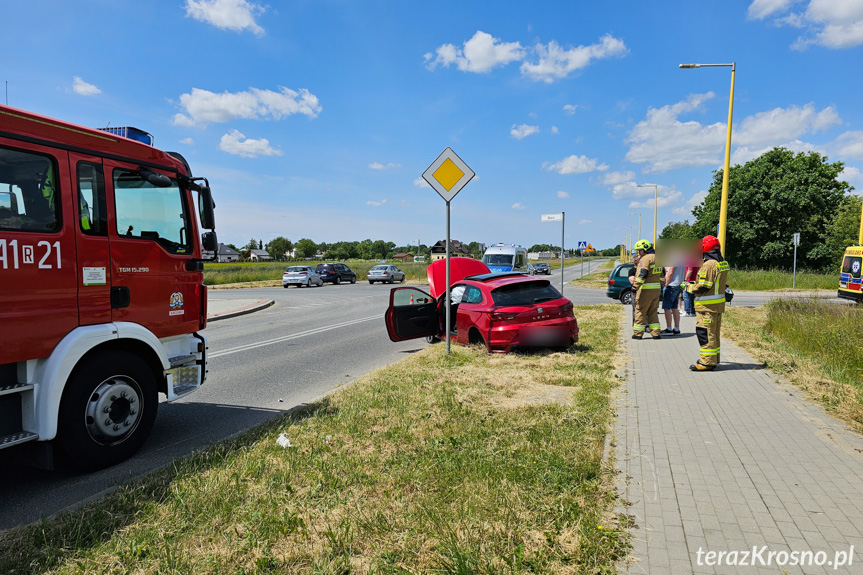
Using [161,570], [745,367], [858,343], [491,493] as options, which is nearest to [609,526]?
[491,493]

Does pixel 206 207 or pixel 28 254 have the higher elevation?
pixel 206 207

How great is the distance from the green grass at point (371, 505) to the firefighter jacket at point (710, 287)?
280 cm

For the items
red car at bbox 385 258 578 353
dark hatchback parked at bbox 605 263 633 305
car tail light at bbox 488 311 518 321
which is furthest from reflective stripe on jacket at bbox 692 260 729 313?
dark hatchback parked at bbox 605 263 633 305

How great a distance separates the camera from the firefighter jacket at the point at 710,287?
22.8ft

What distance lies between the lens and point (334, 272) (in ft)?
131

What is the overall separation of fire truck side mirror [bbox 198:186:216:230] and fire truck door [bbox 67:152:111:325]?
99 cm

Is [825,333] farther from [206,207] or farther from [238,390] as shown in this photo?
[206,207]

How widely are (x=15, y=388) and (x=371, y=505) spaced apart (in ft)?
8.49

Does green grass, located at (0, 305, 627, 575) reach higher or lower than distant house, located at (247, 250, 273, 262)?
lower

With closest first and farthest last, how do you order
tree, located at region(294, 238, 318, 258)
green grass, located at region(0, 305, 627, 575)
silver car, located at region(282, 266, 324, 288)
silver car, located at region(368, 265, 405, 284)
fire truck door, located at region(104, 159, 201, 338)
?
1. green grass, located at region(0, 305, 627, 575)
2. fire truck door, located at region(104, 159, 201, 338)
3. silver car, located at region(282, 266, 324, 288)
4. silver car, located at region(368, 265, 405, 284)
5. tree, located at region(294, 238, 318, 258)

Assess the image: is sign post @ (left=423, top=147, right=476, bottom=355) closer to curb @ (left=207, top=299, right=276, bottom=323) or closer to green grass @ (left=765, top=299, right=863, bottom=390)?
green grass @ (left=765, top=299, right=863, bottom=390)

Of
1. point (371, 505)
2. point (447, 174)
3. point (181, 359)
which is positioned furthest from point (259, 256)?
point (371, 505)

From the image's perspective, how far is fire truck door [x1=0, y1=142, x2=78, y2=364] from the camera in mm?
3510

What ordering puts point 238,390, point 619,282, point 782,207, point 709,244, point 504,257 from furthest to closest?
point 782,207 < point 504,257 < point 619,282 < point 709,244 < point 238,390
